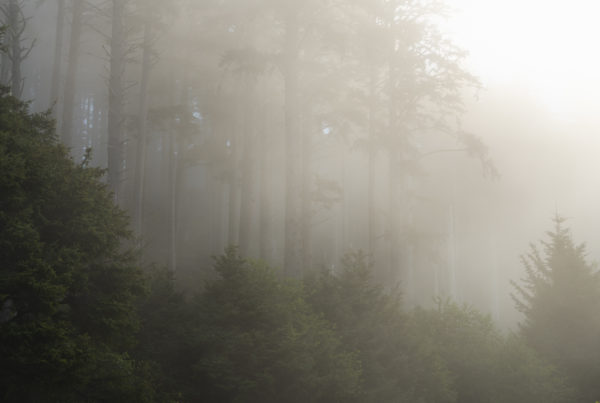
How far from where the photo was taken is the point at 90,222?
20.6ft

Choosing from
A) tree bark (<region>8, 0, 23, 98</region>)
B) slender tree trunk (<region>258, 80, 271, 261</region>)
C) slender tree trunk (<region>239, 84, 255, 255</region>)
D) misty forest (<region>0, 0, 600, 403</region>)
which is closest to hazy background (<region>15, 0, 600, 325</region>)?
misty forest (<region>0, 0, 600, 403</region>)

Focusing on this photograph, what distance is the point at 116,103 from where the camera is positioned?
13492mm

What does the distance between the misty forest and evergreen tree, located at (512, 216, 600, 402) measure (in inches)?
2.1

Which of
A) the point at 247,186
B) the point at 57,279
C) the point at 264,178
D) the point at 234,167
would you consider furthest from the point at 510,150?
the point at 57,279

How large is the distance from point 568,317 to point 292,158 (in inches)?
376

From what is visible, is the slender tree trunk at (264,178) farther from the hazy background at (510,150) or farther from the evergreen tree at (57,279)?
the hazy background at (510,150)

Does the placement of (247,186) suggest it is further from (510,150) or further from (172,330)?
(510,150)

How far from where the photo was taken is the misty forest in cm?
609

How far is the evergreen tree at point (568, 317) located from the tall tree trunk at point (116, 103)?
13.1 m

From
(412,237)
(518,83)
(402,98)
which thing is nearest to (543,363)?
(412,237)

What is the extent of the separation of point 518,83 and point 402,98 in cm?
2748

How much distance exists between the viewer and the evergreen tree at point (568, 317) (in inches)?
521

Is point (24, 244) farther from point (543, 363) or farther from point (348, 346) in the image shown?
point (543, 363)

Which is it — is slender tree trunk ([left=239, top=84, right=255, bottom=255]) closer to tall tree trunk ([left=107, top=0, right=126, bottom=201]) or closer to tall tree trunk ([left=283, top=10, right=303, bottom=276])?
tall tree trunk ([left=283, top=10, right=303, bottom=276])
